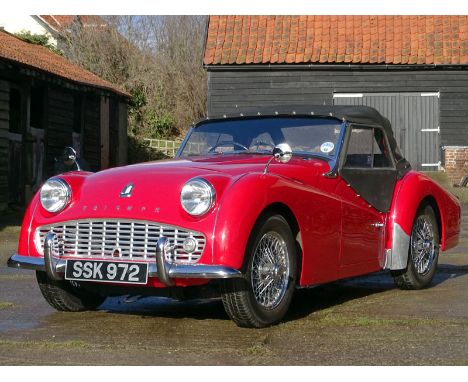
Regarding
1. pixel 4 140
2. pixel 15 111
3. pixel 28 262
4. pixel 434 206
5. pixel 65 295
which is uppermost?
pixel 15 111

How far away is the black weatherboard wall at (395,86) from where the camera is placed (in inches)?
971

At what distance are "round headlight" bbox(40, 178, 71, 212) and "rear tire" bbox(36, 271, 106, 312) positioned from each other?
0.51m

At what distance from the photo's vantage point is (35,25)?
4119 centimetres

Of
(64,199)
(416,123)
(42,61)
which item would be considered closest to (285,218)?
(64,199)

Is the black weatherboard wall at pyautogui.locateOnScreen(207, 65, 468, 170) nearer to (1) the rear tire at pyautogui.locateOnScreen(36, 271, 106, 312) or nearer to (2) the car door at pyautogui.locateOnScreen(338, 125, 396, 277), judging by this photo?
(2) the car door at pyautogui.locateOnScreen(338, 125, 396, 277)

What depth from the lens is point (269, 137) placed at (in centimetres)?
668

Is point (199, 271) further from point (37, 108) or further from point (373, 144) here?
point (37, 108)

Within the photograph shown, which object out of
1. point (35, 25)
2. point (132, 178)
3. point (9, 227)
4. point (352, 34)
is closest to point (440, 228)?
point (132, 178)

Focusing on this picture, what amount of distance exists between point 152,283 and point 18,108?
53.5 feet

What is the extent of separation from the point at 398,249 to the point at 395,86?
1864 cm

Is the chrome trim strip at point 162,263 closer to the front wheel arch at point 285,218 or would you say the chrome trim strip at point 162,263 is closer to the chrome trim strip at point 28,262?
the front wheel arch at point 285,218

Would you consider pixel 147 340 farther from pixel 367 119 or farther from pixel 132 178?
pixel 367 119

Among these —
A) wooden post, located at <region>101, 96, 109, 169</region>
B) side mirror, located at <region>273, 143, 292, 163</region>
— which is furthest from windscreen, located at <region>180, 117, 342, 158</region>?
wooden post, located at <region>101, 96, 109, 169</region>

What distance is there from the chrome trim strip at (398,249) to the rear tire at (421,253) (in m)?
0.21
